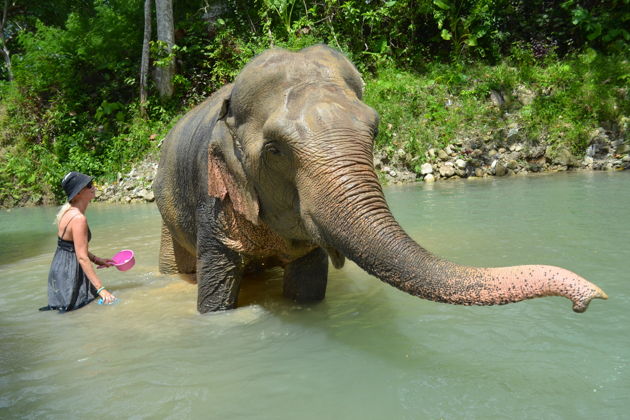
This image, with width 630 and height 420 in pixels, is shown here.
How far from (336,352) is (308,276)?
3.76 feet

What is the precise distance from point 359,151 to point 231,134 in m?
1.13

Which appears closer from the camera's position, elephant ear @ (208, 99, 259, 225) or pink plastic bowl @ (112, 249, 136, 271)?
elephant ear @ (208, 99, 259, 225)

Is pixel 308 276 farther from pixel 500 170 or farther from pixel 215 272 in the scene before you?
pixel 500 170

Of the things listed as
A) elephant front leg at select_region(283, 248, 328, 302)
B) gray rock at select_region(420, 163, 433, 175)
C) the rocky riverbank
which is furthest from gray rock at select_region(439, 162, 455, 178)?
elephant front leg at select_region(283, 248, 328, 302)

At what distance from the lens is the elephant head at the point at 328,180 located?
2.25 metres

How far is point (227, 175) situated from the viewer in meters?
3.74

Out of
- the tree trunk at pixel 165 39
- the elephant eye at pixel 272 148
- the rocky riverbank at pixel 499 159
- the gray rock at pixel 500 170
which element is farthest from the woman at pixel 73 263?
the tree trunk at pixel 165 39

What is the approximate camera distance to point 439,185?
11.7 metres

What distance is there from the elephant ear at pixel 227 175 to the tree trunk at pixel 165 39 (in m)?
13.0

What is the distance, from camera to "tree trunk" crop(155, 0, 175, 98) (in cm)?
1527

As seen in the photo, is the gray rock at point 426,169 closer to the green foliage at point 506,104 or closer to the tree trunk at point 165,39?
the green foliage at point 506,104

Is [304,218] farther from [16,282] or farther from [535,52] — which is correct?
[535,52]

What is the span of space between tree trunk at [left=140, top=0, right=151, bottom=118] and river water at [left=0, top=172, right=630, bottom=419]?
11421 mm

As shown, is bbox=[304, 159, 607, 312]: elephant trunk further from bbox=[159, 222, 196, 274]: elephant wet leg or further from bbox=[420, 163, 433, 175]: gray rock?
bbox=[420, 163, 433, 175]: gray rock
